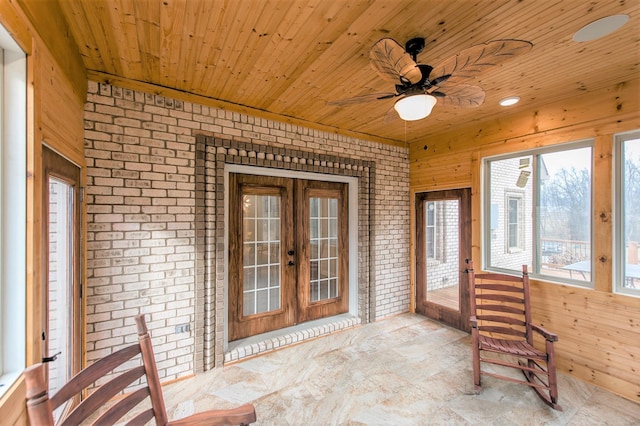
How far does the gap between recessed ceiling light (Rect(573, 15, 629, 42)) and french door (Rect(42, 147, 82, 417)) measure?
3.49 m

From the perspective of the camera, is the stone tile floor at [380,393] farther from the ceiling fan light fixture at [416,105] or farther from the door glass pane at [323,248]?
the ceiling fan light fixture at [416,105]

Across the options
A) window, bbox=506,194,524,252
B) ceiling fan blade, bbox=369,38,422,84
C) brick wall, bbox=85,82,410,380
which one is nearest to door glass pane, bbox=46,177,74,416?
brick wall, bbox=85,82,410,380

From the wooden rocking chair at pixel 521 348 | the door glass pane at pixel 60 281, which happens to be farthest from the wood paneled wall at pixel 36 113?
the wooden rocking chair at pixel 521 348

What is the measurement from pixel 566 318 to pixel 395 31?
10.8ft

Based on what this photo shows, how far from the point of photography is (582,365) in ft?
9.17

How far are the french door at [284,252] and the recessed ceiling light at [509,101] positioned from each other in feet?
7.16

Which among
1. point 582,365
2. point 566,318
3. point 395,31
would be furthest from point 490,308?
point 395,31

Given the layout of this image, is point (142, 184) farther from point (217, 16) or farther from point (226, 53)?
point (217, 16)

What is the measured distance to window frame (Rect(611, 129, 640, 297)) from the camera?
263cm

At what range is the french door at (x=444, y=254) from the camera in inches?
157

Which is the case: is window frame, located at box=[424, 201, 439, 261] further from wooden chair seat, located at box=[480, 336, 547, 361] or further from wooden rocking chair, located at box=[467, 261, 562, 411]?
wooden chair seat, located at box=[480, 336, 547, 361]

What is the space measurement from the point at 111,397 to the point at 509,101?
404 centimetres

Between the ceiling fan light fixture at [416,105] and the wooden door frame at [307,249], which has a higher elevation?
the ceiling fan light fixture at [416,105]

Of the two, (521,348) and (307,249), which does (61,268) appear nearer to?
(307,249)
